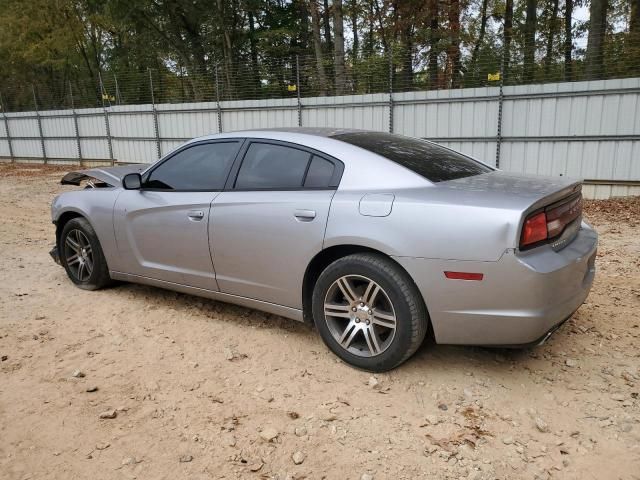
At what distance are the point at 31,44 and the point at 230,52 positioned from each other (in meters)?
10.1

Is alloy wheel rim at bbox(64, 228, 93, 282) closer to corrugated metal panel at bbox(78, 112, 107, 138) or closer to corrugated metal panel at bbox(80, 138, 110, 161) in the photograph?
corrugated metal panel at bbox(80, 138, 110, 161)

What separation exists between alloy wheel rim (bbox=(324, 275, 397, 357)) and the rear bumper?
279mm

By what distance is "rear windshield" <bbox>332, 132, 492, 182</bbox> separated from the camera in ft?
10.4

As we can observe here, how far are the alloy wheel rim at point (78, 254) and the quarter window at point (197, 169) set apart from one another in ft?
3.37

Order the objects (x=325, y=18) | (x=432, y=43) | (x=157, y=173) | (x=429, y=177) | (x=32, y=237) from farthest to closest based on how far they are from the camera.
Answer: (x=325, y=18) → (x=432, y=43) → (x=32, y=237) → (x=157, y=173) → (x=429, y=177)

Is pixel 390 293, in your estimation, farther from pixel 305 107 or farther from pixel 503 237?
pixel 305 107

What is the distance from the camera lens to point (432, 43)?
16891 millimetres

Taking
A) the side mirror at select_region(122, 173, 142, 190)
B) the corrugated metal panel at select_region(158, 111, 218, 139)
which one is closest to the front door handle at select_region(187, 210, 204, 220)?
the side mirror at select_region(122, 173, 142, 190)

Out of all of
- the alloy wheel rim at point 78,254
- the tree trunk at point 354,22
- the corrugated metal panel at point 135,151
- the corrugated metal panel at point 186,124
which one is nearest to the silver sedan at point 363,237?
the alloy wheel rim at point 78,254

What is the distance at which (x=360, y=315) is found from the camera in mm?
3035

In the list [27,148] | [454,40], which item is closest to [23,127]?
[27,148]

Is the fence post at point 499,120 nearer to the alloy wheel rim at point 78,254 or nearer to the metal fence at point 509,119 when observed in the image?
the metal fence at point 509,119

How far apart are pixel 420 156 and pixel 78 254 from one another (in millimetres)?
3334

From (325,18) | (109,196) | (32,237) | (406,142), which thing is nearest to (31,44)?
(325,18)
